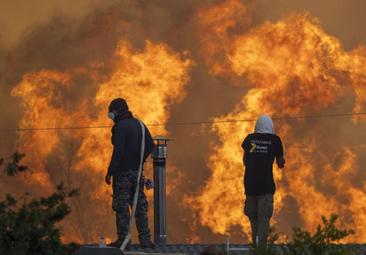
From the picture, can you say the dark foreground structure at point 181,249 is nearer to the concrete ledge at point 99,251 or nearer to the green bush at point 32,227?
the concrete ledge at point 99,251

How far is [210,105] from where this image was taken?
32.8 meters

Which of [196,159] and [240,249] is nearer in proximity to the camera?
[240,249]

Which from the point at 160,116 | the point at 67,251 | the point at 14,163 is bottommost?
the point at 67,251

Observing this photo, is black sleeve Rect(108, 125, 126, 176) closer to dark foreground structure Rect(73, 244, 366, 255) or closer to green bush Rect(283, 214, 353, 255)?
dark foreground structure Rect(73, 244, 366, 255)

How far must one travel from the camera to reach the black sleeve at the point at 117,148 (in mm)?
14930

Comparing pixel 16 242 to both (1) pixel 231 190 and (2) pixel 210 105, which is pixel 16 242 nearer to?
(1) pixel 231 190

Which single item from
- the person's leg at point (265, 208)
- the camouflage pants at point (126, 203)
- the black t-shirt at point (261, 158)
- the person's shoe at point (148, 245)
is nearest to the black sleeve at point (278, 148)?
the black t-shirt at point (261, 158)

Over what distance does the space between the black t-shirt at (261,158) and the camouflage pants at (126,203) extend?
5.03 feet

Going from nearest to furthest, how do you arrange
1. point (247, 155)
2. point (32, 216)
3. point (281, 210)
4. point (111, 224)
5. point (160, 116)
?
point (32, 216)
point (247, 155)
point (160, 116)
point (281, 210)
point (111, 224)

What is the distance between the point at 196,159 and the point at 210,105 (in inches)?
59.6

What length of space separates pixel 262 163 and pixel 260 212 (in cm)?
59

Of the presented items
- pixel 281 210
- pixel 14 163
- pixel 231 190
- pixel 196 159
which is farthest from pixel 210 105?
pixel 14 163

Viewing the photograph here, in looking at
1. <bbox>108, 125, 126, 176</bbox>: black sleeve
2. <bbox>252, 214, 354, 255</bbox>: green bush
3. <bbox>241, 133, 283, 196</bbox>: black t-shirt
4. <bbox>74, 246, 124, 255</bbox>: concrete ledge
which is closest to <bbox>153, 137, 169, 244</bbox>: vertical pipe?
<bbox>108, 125, 126, 176</bbox>: black sleeve

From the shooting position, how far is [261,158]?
14.4m
